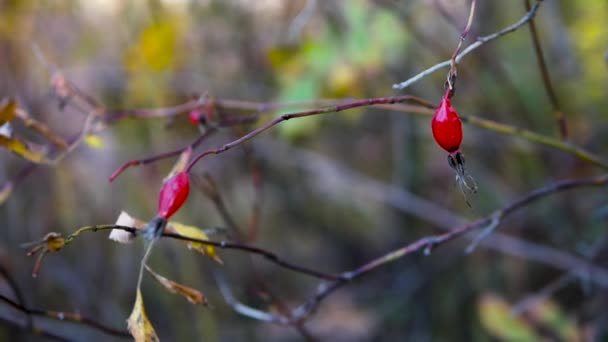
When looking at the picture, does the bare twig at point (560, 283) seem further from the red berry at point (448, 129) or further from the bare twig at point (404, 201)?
the red berry at point (448, 129)

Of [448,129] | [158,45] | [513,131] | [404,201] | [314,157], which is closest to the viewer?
[448,129]

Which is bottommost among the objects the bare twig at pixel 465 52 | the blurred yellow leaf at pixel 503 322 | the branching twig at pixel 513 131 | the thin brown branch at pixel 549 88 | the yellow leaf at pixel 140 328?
the yellow leaf at pixel 140 328

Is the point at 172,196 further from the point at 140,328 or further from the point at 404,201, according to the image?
the point at 404,201

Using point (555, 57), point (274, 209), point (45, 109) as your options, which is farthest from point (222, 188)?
point (555, 57)

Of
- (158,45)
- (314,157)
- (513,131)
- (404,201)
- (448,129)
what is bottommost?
(448,129)

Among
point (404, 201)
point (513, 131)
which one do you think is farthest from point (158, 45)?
point (404, 201)

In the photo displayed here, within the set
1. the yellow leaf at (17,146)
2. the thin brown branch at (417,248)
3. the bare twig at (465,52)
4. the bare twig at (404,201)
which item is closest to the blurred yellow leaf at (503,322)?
A: the bare twig at (404,201)
